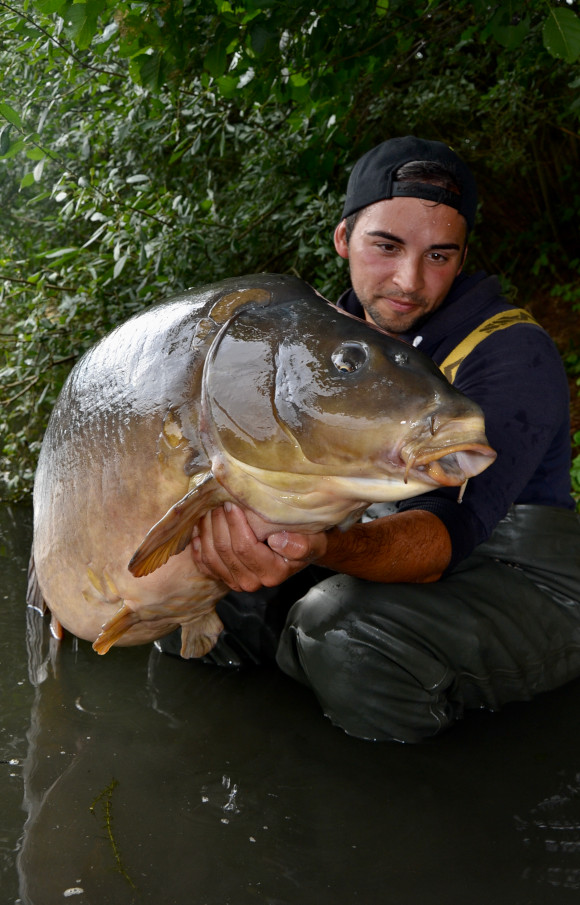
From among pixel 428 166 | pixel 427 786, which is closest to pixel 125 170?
pixel 428 166

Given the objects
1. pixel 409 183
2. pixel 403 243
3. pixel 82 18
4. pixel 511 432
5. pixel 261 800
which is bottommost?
pixel 261 800

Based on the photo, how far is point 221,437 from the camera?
1423 mm

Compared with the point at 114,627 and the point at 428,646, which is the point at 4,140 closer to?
the point at 114,627

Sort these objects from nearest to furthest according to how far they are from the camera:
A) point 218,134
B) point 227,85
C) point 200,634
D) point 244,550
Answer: point 244,550, point 200,634, point 227,85, point 218,134

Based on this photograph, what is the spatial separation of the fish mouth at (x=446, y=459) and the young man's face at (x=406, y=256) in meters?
1.23

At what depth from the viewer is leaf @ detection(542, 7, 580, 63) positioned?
2.07 meters

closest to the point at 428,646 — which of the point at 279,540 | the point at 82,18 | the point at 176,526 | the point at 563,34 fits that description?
the point at 279,540

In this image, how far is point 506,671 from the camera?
81.9 inches

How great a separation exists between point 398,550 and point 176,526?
66 centimetres

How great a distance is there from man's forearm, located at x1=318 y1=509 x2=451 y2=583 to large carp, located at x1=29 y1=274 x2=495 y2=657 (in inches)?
12.9

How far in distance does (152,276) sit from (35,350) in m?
0.68

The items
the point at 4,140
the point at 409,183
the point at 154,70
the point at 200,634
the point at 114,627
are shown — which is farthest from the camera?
the point at 154,70

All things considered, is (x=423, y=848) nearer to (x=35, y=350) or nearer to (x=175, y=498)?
(x=175, y=498)

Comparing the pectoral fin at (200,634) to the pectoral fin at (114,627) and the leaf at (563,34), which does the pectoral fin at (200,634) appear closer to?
the pectoral fin at (114,627)
